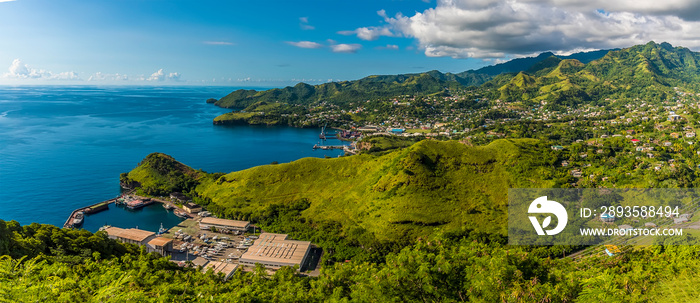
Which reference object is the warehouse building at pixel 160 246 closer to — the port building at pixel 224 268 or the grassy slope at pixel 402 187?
the port building at pixel 224 268

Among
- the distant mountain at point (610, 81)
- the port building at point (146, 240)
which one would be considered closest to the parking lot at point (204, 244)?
the port building at point (146, 240)

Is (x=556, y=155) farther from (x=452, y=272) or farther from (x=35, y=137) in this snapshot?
(x=35, y=137)

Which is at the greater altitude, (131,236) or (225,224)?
(131,236)

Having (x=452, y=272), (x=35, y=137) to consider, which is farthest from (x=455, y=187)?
(x=35, y=137)

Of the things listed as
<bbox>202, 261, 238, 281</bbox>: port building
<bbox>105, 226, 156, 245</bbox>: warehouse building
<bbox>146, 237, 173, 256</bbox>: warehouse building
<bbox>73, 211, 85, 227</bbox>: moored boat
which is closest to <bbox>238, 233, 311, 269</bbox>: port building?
<bbox>202, 261, 238, 281</bbox>: port building

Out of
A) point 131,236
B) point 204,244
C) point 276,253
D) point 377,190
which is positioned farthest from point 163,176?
point 377,190

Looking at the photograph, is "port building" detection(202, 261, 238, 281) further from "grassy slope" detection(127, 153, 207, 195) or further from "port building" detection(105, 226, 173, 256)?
"grassy slope" detection(127, 153, 207, 195)

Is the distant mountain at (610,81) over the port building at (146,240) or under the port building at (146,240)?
over

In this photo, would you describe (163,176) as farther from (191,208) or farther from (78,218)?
(78,218)
